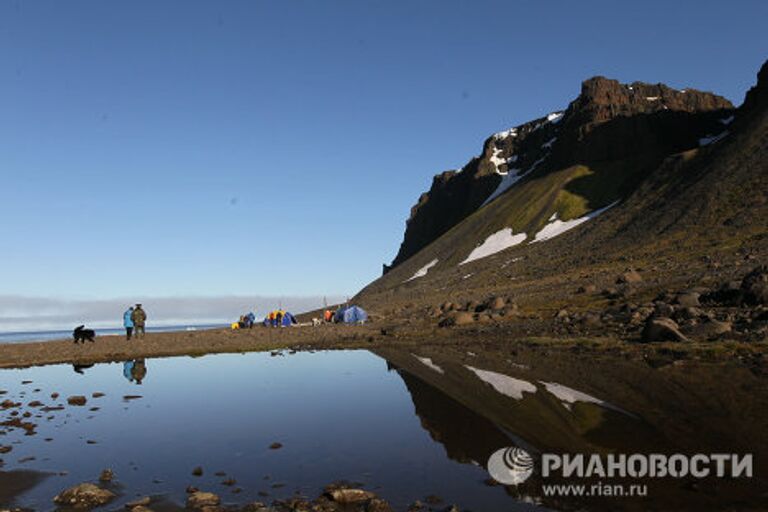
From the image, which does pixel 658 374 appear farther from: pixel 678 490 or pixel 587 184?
pixel 587 184

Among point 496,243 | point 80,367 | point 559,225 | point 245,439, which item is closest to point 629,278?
point 80,367

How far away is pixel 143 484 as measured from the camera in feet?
43.0

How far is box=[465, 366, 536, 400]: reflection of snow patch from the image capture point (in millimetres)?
21656

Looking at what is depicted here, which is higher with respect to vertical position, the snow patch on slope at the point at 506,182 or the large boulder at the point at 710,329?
the snow patch on slope at the point at 506,182

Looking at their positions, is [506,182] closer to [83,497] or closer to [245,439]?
[245,439]

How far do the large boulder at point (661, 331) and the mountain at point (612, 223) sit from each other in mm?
2040

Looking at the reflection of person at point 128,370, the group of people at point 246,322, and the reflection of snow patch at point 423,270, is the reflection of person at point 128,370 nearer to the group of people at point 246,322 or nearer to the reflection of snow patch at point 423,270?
the group of people at point 246,322

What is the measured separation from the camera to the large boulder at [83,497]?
456 inches

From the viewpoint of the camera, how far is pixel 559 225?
437 feet

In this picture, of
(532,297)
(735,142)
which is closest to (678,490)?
(532,297)

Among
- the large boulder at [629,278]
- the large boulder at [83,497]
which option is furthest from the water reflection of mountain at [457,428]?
the large boulder at [629,278]

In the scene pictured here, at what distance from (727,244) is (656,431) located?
66.4m

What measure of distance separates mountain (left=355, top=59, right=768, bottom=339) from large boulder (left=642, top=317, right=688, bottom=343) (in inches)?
80.3

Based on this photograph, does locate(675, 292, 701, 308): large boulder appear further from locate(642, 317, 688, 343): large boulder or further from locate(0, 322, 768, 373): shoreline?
locate(0, 322, 768, 373): shoreline
